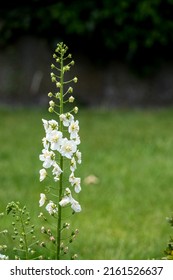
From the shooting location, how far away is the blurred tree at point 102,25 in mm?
8852

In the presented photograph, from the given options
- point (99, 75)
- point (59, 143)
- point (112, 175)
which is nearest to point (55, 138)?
point (59, 143)

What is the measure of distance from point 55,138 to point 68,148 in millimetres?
49

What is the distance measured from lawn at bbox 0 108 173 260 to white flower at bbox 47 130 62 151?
1.76m

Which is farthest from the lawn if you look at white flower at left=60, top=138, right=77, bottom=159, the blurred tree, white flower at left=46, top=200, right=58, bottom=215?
white flower at left=60, top=138, right=77, bottom=159

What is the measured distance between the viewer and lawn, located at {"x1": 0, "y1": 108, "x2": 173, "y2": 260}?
13.9ft

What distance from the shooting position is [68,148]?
2.23 metres

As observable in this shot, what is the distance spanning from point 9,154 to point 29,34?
3323 millimetres

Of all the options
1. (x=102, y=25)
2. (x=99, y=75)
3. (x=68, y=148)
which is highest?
(x=102, y=25)

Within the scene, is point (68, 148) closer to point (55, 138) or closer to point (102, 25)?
point (55, 138)

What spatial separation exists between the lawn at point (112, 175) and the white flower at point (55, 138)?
176cm

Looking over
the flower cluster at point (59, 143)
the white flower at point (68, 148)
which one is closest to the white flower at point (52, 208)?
the flower cluster at point (59, 143)

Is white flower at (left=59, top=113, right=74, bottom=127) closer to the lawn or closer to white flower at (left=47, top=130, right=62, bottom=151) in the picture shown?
white flower at (left=47, top=130, right=62, bottom=151)
